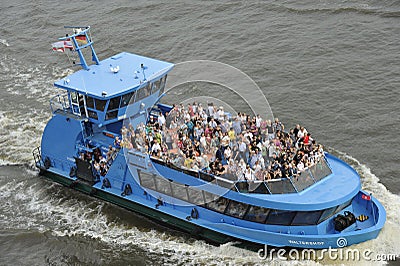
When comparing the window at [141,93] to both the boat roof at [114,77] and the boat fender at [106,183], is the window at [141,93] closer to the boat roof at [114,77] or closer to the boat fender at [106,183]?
the boat roof at [114,77]

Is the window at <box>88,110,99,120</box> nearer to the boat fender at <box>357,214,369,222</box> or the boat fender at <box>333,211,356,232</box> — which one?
the boat fender at <box>333,211,356,232</box>

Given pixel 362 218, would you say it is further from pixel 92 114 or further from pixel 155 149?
pixel 92 114

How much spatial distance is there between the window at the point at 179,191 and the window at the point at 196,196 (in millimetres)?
205

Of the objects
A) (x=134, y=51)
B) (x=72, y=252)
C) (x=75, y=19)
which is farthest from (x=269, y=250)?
(x=75, y=19)

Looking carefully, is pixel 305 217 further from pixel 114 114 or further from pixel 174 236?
pixel 114 114

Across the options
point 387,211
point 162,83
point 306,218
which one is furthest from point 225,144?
point 387,211

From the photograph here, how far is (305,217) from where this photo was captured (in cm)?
1823

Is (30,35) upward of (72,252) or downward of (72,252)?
upward

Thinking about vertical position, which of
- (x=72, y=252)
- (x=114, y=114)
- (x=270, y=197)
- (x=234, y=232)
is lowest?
(x=72, y=252)

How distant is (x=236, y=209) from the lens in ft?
62.6

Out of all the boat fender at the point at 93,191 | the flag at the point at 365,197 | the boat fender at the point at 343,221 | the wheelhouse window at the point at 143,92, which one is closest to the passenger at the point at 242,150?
the boat fender at the point at 343,221

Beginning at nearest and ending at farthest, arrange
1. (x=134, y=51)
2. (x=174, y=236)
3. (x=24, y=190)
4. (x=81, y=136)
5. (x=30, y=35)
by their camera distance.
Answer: (x=174, y=236), (x=81, y=136), (x=24, y=190), (x=134, y=51), (x=30, y=35)

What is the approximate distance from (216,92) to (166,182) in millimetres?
11587

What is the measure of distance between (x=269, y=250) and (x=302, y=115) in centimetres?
1024
